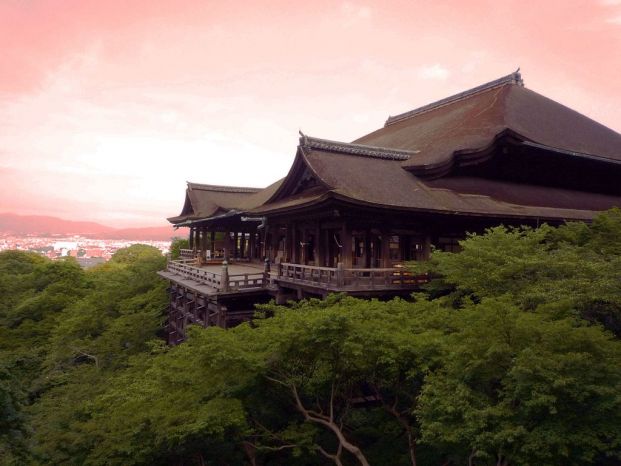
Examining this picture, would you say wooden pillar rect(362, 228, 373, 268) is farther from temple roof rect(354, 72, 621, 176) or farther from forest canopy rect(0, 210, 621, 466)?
temple roof rect(354, 72, 621, 176)

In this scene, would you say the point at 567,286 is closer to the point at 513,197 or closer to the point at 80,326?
the point at 513,197

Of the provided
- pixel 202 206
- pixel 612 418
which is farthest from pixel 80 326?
pixel 612 418

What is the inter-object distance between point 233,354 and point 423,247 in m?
9.87

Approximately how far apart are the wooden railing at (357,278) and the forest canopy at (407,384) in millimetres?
884

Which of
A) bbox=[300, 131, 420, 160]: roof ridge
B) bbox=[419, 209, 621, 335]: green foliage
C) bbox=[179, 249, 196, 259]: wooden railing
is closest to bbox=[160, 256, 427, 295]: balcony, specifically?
bbox=[419, 209, 621, 335]: green foliage

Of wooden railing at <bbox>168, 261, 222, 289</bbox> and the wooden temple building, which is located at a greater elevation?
the wooden temple building

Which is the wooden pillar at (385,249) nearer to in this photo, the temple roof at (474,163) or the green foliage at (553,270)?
the temple roof at (474,163)

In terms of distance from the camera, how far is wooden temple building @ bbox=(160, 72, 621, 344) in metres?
15.3

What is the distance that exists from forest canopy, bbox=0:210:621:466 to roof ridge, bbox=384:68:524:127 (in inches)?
593

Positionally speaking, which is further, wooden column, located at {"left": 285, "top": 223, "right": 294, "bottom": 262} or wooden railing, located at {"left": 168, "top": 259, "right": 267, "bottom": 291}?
wooden column, located at {"left": 285, "top": 223, "right": 294, "bottom": 262}

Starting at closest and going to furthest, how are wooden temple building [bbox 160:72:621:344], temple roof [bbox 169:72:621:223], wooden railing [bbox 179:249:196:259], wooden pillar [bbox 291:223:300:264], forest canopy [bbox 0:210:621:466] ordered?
forest canopy [bbox 0:210:621:466]
wooden temple building [bbox 160:72:621:344]
temple roof [bbox 169:72:621:223]
wooden pillar [bbox 291:223:300:264]
wooden railing [bbox 179:249:196:259]

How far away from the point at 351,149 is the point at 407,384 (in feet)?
38.8

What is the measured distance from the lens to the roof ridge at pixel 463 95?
2584 centimetres

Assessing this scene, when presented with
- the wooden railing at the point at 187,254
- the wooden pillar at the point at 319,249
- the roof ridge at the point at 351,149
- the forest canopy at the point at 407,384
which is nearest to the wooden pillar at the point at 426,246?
the forest canopy at the point at 407,384
